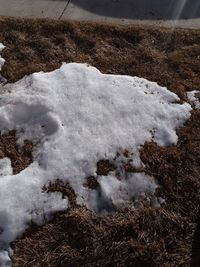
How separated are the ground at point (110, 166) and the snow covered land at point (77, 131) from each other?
93 millimetres

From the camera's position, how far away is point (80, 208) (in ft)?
14.2

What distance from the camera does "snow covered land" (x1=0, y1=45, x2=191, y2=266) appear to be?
4.31 meters

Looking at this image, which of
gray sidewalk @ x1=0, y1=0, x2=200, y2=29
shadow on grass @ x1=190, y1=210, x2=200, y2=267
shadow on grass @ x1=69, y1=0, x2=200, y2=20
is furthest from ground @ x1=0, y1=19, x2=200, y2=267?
shadow on grass @ x1=69, y1=0, x2=200, y2=20

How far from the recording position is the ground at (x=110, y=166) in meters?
4.01

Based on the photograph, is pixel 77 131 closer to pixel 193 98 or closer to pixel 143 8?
pixel 193 98

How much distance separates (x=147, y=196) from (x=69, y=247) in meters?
0.90

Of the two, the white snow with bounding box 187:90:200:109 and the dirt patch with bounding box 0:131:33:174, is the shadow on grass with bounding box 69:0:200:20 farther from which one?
the dirt patch with bounding box 0:131:33:174

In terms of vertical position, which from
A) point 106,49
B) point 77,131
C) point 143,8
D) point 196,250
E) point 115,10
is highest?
point 143,8

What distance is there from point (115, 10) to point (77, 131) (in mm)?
2756

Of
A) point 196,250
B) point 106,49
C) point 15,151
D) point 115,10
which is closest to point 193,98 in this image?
point 106,49

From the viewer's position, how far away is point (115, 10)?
693 centimetres

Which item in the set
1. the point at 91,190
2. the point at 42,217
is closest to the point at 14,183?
the point at 42,217

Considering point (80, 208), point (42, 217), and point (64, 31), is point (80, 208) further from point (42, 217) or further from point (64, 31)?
point (64, 31)

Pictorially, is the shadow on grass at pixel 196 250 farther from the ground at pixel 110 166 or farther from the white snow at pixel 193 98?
the white snow at pixel 193 98
